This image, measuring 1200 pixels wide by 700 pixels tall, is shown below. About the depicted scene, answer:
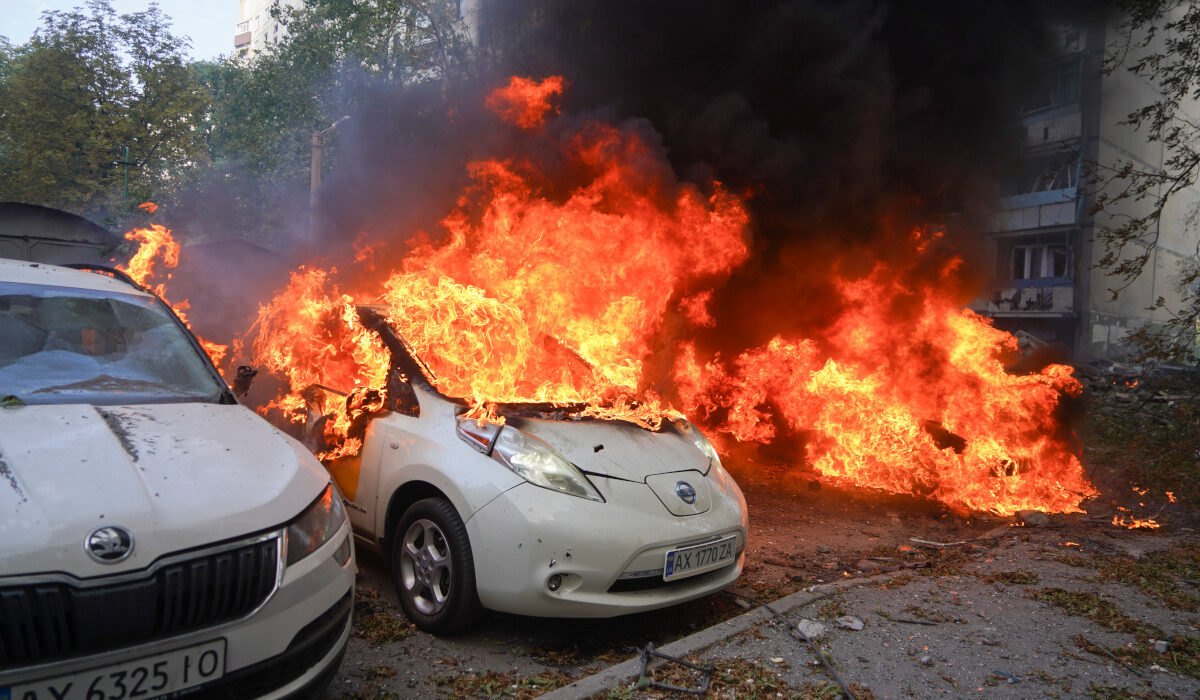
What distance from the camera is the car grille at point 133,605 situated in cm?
196

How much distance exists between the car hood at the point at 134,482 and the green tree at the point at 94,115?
27188 millimetres

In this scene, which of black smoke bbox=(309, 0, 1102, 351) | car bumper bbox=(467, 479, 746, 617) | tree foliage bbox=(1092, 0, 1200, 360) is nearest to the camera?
car bumper bbox=(467, 479, 746, 617)

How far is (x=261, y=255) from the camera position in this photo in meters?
13.2

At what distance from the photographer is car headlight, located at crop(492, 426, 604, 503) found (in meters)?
3.64

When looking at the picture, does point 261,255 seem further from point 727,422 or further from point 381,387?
point 381,387

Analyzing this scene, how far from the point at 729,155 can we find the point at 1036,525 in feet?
17.8

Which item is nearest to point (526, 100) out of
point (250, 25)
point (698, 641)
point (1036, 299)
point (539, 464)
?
point (539, 464)

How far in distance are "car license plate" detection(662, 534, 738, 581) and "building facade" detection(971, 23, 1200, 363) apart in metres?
20.4

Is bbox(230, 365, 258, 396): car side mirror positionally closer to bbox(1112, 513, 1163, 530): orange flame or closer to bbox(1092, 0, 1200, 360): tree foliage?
bbox(1092, 0, 1200, 360): tree foliage

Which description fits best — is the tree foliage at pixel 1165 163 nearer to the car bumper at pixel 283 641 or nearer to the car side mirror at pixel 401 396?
the car side mirror at pixel 401 396

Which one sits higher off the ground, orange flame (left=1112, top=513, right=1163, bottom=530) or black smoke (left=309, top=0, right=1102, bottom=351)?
black smoke (left=309, top=0, right=1102, bottom=351)

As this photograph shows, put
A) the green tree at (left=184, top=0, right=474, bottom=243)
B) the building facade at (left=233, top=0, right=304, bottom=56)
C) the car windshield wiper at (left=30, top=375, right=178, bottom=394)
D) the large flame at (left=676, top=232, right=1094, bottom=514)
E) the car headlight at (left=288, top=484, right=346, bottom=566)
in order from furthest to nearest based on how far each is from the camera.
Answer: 1. the building facade at (left=233, top=0, right=304, bottom=56)
2. the green tree at (left=184, top=0, right=474, bottom=243)
3. the large flame at (left=676, top=232, right=1094, bottom=514)
4. the car windshield wiper at (left=30, top=375, right=178, bottom=394)
5. the car headlight at (left=288, top=484, right=346, bottom=566)

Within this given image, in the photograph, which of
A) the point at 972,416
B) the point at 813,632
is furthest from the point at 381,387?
the point at 972,416

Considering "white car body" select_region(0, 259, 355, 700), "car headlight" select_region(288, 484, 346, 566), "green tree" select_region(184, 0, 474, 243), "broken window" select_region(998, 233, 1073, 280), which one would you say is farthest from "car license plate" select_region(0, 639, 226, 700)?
"broken window" select_region(998, 233, 1073, 280)
